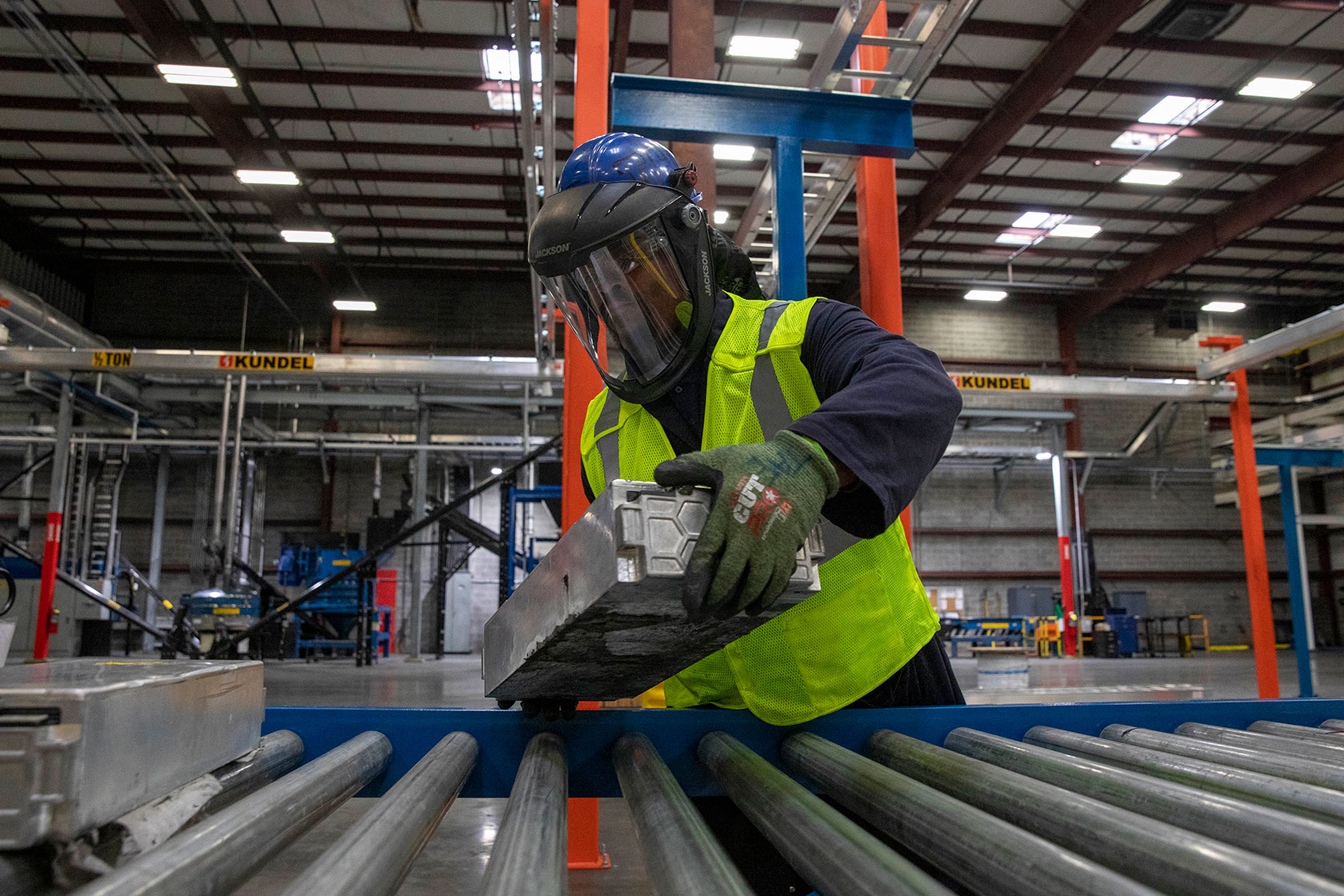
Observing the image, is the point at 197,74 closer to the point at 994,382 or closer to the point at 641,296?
the point at 994,382

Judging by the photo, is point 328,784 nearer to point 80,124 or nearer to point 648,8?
point 648,8

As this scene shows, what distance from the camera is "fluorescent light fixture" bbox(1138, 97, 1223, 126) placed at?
12.4 m

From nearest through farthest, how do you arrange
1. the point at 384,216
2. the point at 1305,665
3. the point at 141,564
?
1. the point at 1305,665
2. the point at 384,216
3. the point at 141,564

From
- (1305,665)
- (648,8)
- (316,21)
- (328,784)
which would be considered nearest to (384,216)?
(316,21)

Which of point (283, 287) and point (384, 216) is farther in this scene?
point (283, 287)

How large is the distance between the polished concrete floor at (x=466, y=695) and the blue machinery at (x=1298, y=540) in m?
0.70

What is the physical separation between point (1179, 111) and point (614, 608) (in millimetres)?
14720

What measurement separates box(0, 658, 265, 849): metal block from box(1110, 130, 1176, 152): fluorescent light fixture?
49.6 feet

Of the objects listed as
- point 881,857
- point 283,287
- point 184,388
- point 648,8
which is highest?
point 648,8

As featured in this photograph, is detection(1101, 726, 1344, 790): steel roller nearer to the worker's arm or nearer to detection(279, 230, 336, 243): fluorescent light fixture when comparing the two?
the worker's arm

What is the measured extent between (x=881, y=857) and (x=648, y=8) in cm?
1147

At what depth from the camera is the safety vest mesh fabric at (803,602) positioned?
4.90ft

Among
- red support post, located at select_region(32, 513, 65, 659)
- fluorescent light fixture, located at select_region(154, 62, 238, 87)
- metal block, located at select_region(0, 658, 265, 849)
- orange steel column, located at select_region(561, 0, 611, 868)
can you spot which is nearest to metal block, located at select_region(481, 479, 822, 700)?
metal block, located at select_region(0, 658, 265, 849)

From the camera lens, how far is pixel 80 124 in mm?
12609
